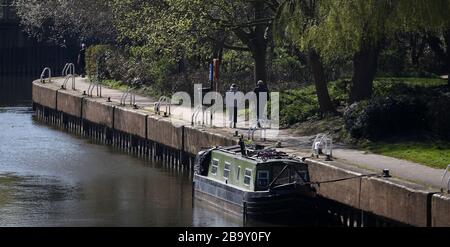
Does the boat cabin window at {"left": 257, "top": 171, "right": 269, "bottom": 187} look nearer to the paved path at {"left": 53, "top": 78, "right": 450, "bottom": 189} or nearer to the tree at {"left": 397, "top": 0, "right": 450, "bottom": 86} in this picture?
the paved path at {"left": 53, "top": 78, "right": 450, "bottom": 189}

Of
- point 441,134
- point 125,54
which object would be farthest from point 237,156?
point 125,54

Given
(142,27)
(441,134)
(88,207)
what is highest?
(142,27)

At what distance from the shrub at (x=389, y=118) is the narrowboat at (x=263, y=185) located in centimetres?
460

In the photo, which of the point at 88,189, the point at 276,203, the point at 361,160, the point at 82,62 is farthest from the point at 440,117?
the point at 82,62

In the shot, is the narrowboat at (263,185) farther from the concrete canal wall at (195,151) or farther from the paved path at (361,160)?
the paved path at (361,160)

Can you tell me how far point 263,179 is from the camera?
1636 inches

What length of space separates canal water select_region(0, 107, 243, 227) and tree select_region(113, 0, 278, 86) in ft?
19.0

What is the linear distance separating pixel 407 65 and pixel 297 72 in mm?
6606

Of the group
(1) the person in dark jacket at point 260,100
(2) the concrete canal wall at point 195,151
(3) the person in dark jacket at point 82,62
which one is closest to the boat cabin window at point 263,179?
(2) the concrete canal wall at point 195,151

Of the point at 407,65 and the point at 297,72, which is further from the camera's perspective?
the point at 297,72

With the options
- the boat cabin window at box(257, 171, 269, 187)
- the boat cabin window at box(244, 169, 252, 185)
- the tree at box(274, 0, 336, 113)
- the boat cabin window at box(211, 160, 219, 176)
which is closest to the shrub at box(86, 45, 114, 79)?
the tree at box(274, 0, 336, 113)

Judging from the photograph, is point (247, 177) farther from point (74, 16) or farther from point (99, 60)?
point (74, 16)

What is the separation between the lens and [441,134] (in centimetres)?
4553
